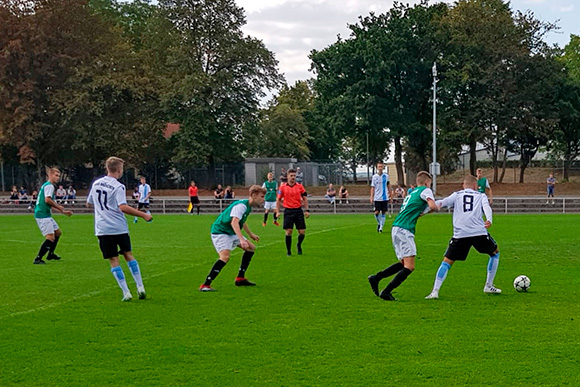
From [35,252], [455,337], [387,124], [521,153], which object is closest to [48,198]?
[35,252]

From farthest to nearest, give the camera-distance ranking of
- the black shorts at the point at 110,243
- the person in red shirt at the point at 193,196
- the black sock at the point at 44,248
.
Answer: the person in red shirt at the point at 193,196 < the black sock at the point at 44,248 < the black shorts at the point at 110,243

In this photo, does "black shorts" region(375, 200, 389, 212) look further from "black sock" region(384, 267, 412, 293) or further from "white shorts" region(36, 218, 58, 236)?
"black sock" region(384, 267, 412, 293)

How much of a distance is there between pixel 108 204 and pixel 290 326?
334 cm

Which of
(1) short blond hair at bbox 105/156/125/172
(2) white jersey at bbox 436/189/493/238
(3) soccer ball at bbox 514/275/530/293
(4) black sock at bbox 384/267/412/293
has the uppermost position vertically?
(1) short blond hair at bbox 105/156/125/172

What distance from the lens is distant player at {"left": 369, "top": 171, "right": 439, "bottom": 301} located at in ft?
30.7

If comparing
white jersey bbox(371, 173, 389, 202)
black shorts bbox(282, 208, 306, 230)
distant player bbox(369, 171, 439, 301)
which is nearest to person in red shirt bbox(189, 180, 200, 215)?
white jersey bbox(371, 173, 389, 202)

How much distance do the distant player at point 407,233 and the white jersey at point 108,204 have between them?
3.77m

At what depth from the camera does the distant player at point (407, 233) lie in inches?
369

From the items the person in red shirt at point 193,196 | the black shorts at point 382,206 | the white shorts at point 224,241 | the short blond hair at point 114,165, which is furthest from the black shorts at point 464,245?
the person in red shirt at point 193,196

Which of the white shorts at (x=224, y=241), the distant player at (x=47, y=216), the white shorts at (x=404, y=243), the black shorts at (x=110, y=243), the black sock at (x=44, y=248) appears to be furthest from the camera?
the black sock at (x=44, y=248)

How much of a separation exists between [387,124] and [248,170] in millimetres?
11627

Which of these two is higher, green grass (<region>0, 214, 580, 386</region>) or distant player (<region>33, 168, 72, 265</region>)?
distant player (<region>33, 168, 72, 265</region>)

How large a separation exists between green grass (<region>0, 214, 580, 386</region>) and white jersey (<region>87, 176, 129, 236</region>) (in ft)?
3.49

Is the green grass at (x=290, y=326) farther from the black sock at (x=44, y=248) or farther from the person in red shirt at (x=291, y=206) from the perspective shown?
the person in red shirt at (x=291, y=206)
